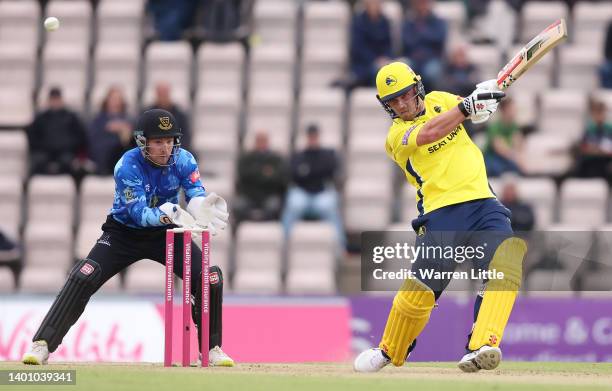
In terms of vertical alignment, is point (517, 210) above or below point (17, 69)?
below

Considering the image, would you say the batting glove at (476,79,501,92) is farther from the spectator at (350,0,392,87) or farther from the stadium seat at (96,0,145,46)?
the stadium seat at (96,0,145,46)

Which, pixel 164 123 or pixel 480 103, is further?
pixel 164 123

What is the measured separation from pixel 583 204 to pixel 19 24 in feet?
22.8

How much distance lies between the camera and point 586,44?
17422mm

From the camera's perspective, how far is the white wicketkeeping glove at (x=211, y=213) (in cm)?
976

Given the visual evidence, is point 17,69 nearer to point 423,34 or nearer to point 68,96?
point 68,96

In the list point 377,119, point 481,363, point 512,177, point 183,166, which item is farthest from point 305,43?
point 481,363

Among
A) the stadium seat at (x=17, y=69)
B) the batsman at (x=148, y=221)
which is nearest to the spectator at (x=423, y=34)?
the stadium seat at (x=17, y=69)

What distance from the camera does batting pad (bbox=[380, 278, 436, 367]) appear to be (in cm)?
983

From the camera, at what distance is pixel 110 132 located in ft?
52.1

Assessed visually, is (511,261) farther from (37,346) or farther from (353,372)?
(37,346)

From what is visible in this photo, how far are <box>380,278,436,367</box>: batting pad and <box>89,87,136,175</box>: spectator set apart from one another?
6378mm

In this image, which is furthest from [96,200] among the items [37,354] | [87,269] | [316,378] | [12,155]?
[316,378]

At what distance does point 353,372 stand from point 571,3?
9.19m
